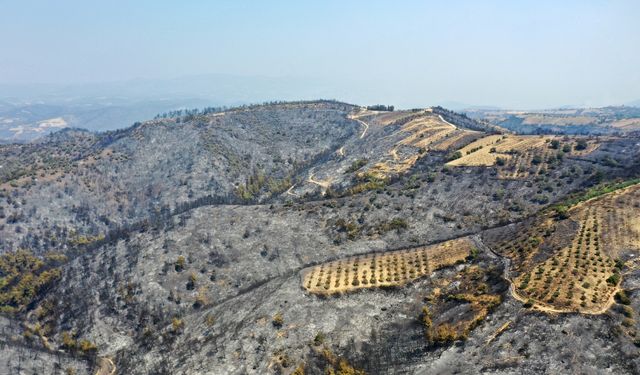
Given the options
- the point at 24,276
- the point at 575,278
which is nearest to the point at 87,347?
the point at 24,276

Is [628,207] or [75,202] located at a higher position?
[628,207]

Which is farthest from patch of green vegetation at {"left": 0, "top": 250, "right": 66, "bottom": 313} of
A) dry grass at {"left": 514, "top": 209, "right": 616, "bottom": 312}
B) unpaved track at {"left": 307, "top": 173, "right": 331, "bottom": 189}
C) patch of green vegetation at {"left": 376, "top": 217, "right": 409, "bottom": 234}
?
dry grass at {"left": 514, "top": 209, "right": 616, "bottom": 312}

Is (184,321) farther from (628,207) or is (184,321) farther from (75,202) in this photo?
(75,202)

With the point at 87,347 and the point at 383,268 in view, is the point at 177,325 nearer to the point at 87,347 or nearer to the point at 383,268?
the point at 87,347

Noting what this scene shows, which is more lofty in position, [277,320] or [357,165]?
[357,165]

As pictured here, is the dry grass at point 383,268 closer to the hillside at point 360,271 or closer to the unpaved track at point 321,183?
the hillside at point 360,271

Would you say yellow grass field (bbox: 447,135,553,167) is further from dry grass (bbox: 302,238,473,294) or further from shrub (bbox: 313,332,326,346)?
shrub (bbox: 313,332,326,346)

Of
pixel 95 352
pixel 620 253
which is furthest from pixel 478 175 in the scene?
pixel 95 352
